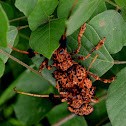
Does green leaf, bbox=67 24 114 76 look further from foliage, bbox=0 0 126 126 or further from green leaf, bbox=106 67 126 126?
green leaf, bbox=106 67 126 126

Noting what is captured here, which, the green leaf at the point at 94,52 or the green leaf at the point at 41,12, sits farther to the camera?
the green leaf at the point at 94,52

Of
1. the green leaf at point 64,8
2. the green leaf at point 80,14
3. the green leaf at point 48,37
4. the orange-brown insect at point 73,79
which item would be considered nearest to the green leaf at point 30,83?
the orange-brown insect at point 73,79

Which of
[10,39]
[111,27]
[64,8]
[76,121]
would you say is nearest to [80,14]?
[64,8]

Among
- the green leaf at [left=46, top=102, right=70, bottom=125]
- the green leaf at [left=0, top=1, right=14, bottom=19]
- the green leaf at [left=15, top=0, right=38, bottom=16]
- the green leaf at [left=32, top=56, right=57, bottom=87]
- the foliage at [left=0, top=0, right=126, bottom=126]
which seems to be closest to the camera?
the foliage at [left=0, top=0, right=126, bottom=126]

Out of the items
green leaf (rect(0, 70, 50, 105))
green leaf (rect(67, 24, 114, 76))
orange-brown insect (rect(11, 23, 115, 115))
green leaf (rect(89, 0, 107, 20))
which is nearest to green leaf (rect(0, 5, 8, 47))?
orange-brown insect (rect(11, 23, 115, 115))

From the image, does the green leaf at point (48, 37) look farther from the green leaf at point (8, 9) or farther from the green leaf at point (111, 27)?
the green leaf at point (8, 9)

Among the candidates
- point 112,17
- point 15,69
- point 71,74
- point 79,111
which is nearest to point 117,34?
point 112,17

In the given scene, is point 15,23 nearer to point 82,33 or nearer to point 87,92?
point 82,33
